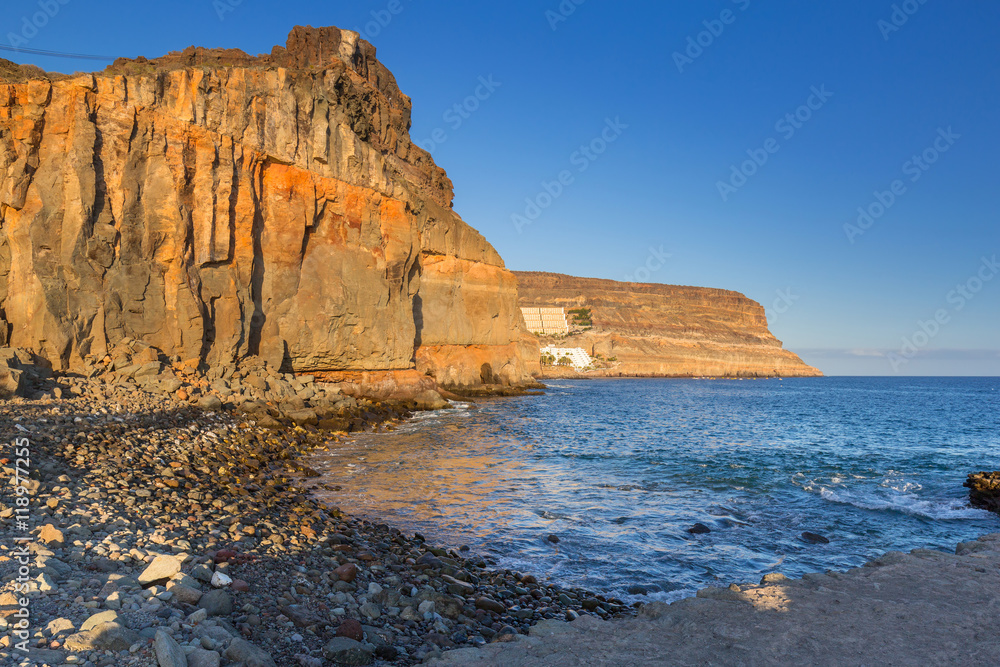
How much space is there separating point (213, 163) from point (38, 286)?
8.00 m

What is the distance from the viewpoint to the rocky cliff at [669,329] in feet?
393

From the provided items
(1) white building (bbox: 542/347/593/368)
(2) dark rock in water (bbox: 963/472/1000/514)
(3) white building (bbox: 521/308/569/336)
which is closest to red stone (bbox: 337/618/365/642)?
(2) dark rock in water (bbox: 963/472/1000/514)

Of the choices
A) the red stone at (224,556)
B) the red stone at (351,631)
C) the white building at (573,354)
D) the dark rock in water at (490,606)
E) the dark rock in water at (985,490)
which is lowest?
the dark rock in water at (490,606)

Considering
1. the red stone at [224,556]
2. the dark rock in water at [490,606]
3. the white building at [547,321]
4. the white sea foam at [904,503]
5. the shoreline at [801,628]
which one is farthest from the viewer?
the white building at [547,321]

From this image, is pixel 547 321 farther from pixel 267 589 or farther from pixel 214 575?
pixel 214 575

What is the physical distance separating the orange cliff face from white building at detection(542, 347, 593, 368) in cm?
7727

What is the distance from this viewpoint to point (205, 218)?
2169 cm

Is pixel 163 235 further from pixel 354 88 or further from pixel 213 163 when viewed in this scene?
pixel 354 88

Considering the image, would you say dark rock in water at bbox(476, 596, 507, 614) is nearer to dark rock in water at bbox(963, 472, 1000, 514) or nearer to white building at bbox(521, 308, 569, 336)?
dark rock in water at bbox(963, 472, 1000, 514)

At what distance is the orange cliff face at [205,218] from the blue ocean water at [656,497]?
25.7ft

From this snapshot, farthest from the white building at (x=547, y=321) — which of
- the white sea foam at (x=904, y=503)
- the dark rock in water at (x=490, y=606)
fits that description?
the dark rock in water at (x=490, y=606)

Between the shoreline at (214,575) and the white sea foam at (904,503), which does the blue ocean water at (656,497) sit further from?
the shoreline at (214,575)

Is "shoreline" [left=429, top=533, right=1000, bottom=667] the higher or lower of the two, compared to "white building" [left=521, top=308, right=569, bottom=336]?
lower

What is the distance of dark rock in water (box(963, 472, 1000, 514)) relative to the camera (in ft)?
42.4
